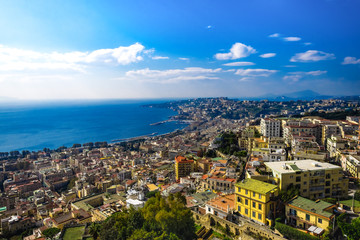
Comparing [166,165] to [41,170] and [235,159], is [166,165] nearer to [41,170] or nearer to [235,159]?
[235,159]

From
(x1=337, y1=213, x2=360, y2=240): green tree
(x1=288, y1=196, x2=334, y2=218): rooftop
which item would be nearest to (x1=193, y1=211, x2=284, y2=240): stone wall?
(x1=288, y1=196, x2=334, y2=218): rooftop

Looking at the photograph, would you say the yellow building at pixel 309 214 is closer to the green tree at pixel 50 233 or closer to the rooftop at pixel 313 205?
the rooftop at pixel 313 205

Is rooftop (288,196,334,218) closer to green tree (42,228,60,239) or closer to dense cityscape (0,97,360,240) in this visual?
dense cityscape (0,97,360,240)

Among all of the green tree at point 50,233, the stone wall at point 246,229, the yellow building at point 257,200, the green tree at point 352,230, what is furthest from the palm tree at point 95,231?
the green tree at point 352,230

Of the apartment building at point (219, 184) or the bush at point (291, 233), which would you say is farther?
the apartment building at point (219, 184)

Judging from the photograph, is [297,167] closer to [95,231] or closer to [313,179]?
[313,179]

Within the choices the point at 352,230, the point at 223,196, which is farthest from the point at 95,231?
the point at 352,230

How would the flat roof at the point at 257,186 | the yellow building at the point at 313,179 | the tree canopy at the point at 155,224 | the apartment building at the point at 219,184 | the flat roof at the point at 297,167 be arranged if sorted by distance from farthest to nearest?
the apartment building at the point at 219,184 < the flat roof at the point at 297,167 < the yellow building at the point at 313,179 < the flat roof at the point at 257,186 < the tree canopy at the point at 155,224

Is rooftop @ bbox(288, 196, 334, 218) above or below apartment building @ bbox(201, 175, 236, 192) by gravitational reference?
above
